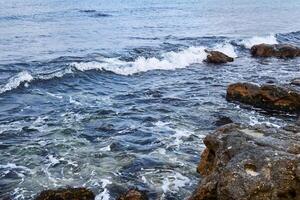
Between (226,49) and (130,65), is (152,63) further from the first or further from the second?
(226,49)

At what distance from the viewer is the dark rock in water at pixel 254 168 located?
6.76 metres

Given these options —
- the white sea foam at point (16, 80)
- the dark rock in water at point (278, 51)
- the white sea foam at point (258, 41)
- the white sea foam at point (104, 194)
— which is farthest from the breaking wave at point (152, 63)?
the white sea foam at point (104, 194)

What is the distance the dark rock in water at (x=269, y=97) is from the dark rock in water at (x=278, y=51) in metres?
10.9

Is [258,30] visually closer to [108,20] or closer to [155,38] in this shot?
[155,38]

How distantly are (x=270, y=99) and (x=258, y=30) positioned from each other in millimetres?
26471

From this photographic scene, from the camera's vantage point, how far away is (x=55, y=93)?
17891 millimetres

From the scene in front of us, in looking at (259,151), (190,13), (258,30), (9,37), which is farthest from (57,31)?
(259,151)

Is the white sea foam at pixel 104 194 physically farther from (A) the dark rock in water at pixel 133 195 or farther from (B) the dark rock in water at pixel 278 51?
(B) the dark rock in water at pixel 278 51

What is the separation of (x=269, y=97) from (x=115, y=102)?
5538 millimetres

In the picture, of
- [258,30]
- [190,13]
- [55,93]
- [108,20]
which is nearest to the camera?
[55,93]

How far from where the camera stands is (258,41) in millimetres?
32406

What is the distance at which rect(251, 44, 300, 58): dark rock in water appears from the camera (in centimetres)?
2548

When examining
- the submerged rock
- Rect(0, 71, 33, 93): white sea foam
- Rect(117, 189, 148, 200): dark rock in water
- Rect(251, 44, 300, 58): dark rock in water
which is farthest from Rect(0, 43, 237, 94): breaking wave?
Rect(117, 189, 148, 200): dark rock in water

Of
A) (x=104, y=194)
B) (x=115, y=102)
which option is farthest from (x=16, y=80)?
(x=104, y=194)
